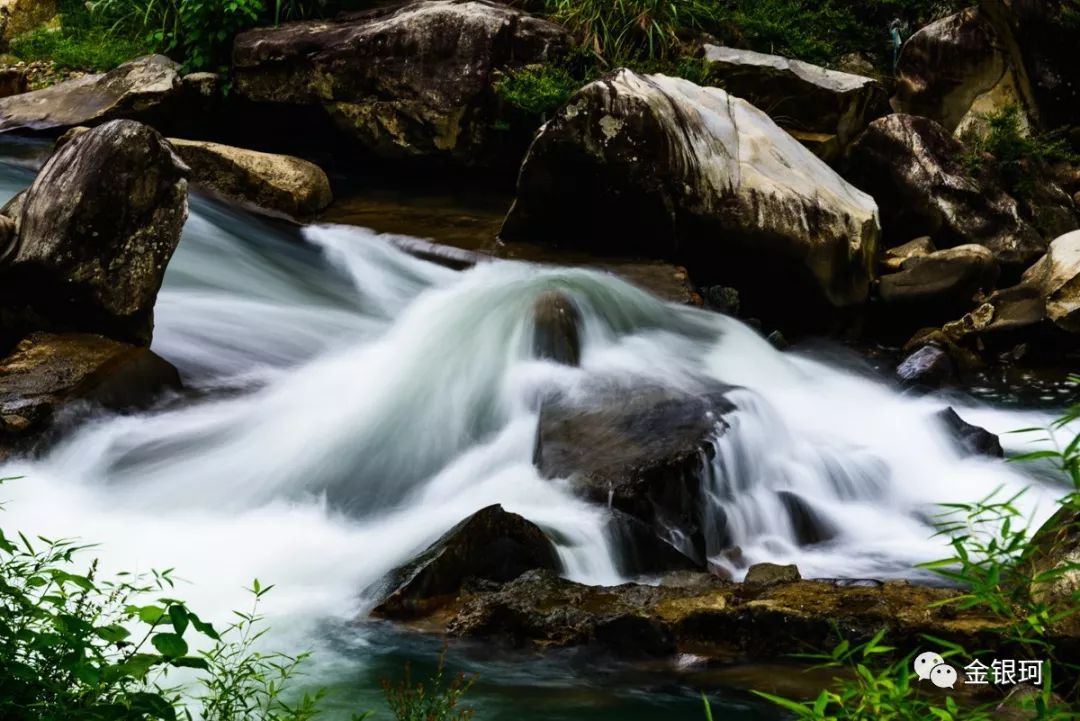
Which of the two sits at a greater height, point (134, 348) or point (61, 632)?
point (61, 632)

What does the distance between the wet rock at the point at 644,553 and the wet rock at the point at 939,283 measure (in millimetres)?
5171

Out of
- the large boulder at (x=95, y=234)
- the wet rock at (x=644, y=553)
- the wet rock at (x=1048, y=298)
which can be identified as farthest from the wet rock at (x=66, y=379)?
the wet rock at (x=1048, y=298)

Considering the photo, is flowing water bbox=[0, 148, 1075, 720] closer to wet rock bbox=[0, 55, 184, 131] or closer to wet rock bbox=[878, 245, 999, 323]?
wet rock bbox=[878, 245, 999, 323]

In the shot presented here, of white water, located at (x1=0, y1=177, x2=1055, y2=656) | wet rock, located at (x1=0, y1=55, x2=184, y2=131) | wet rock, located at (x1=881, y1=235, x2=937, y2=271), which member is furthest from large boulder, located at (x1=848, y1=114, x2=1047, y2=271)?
wet rock, located at (x1=0, y1=55, x2=184, y2=131)

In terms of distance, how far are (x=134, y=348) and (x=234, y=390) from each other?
26.4 inches

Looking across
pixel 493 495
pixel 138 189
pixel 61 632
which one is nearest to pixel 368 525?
pixel 493 495

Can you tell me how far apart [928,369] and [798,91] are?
13.1 ft

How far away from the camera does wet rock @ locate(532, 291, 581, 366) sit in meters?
7.25

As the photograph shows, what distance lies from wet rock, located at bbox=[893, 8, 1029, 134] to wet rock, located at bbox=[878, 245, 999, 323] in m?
3.01

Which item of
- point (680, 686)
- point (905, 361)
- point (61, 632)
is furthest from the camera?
point (905, 361)

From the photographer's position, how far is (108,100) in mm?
11891

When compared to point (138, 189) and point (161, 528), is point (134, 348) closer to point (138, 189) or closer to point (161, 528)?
point (138, 189)

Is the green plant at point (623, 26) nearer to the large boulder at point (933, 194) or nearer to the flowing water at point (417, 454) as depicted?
the large boulder at point (933, 194)

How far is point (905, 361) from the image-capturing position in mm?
9125
